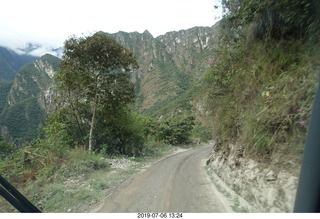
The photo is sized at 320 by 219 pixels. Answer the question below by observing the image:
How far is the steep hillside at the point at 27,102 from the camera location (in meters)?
23.8

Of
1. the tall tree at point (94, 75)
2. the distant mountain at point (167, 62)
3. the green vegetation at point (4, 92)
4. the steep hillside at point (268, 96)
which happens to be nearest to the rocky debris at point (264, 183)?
the steep hillside at point (268, 96)

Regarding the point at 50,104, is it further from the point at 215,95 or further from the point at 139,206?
the point at 139,206

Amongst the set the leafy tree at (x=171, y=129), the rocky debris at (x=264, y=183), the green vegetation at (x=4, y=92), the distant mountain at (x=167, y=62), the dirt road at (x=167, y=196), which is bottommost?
the dirt road at (x=167, y=196)

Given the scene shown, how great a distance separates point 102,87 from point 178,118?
12626 mm

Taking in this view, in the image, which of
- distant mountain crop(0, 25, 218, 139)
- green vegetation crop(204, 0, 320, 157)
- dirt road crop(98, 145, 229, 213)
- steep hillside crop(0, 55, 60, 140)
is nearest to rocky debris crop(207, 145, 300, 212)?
green vegetation crop(204, 0, 320, 157)

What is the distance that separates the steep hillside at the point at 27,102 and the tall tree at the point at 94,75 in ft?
6.23

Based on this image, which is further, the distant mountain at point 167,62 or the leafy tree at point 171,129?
the leafy tree at point 171,129

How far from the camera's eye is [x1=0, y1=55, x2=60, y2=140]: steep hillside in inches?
939

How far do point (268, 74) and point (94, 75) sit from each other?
40.1ft

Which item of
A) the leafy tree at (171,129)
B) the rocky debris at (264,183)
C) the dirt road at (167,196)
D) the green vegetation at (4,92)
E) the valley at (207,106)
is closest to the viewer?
the rocky debris at (264,183)

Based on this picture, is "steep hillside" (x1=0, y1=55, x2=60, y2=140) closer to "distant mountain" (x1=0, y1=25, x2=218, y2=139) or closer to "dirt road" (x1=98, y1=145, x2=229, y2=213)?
"distant mountain" (x1=0, y1=25, x2=218, y2=139)

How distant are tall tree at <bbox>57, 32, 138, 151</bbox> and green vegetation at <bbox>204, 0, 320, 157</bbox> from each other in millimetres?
7984

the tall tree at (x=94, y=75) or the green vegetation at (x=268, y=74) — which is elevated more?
the tall tree at (x=94, y=75)

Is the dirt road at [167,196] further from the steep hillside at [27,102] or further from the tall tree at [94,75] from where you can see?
the steep hillside at [27,102]
